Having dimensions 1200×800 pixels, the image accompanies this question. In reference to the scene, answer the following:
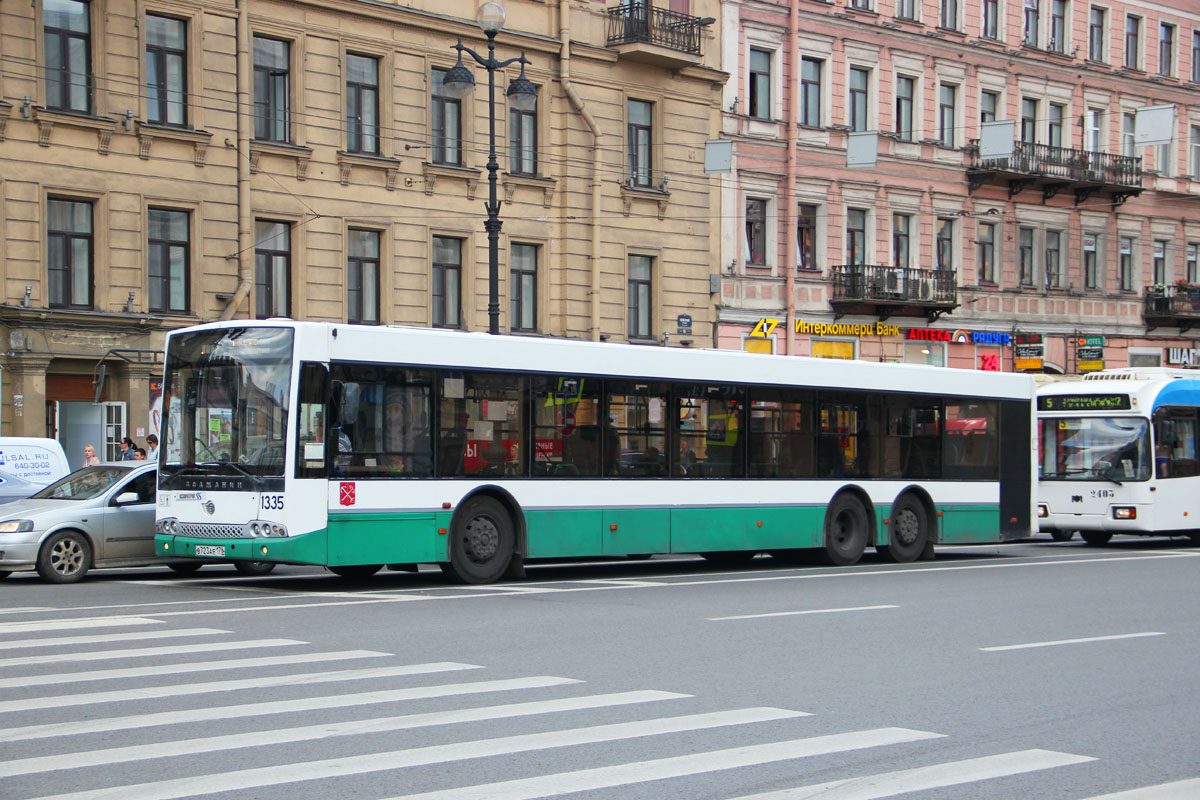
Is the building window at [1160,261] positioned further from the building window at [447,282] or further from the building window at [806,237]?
the building window at [447,282]

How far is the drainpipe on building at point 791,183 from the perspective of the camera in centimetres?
3962

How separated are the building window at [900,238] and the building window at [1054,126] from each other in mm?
7409

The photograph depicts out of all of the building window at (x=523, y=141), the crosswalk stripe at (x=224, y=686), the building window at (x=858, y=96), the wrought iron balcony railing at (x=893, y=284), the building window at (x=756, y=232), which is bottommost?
the crosswalk stripe at (x=224, y=686)

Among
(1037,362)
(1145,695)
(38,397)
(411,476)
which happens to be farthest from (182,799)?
(1037,362)

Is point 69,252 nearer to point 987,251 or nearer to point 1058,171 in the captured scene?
point 987,251

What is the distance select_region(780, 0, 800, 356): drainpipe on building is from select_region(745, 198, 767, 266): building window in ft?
1.87

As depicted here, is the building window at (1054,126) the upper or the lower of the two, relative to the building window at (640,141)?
upper

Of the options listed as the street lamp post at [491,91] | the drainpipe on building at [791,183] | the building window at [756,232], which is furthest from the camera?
the drainpipe on building at [791,183]

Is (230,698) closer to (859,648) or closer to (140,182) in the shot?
(859,648)

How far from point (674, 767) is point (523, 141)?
28.0m

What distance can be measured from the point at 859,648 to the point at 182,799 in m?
6.66

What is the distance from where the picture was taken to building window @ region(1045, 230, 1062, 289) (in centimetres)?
4819

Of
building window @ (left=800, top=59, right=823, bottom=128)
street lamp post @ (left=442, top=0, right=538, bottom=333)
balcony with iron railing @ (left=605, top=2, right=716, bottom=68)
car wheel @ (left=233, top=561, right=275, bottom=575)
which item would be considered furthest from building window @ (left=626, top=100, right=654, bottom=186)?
car wheel @ (left=233, top=561, right=275, bottom=575)

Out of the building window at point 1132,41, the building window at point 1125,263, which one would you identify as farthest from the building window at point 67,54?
the building window at point 1132,41
